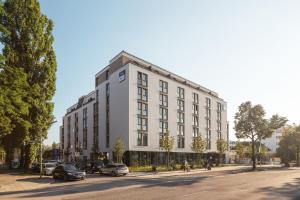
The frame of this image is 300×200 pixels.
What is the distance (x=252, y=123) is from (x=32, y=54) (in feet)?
130

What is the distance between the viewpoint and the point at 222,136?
89562 millimetres

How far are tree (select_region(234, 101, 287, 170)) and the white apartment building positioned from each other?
13.6 meters

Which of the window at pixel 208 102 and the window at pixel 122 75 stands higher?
the window at pixel 122 75

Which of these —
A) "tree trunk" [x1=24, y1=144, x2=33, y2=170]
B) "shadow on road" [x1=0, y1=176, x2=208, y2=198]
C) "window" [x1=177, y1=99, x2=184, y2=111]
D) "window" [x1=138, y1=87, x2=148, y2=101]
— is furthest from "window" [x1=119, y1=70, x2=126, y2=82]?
"shadow on road" [x1=0, y1=176, x2=208, y2=198]

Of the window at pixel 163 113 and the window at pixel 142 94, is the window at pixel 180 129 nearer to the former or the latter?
the window at pixel 163 113

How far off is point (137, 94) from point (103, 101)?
11.9 meters

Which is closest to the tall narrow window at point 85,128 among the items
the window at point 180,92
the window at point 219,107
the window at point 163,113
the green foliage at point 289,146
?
the window at point 163,113

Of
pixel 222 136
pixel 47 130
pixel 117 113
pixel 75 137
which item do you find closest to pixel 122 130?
pixel 117 113

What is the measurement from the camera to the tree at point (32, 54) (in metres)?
42.2

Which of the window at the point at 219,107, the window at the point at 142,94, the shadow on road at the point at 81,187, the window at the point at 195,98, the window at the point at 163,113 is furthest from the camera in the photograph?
the window at the point at 219,107

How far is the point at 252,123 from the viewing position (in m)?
61.2

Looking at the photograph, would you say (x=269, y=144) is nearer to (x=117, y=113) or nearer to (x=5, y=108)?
(x=117, y=113)

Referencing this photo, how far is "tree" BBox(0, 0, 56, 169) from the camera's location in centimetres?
4225

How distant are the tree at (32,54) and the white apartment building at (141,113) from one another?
506 inches
